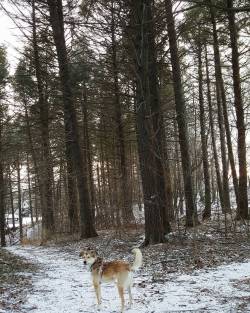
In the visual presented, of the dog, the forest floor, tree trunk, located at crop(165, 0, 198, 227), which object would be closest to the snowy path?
the forest floor

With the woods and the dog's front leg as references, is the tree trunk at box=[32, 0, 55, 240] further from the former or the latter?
the dog's front leg

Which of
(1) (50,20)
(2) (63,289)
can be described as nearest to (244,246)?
(2) (63,289)

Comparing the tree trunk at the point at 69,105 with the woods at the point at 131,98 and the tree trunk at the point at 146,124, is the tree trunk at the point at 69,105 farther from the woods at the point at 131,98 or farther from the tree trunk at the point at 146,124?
the tree trunk at the point at 146,124

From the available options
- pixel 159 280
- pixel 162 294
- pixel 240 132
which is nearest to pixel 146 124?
pixel 240 132

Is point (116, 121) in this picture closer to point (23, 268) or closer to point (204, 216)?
point (204, 216)

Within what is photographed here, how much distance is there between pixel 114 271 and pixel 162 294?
1143 mm

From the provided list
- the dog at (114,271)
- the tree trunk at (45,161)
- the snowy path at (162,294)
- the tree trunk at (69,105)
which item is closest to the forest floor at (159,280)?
the snowy path at (162,294)

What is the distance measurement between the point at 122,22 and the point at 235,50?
17.6ft

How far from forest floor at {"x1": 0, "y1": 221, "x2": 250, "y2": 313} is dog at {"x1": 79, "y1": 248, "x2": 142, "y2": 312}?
0.35 meters

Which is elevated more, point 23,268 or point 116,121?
point 116,121

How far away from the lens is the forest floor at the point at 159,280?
25.3 feet

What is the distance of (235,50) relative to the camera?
1719cm

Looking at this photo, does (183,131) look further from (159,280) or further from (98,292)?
(98,292)

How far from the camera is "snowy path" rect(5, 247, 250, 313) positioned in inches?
294
